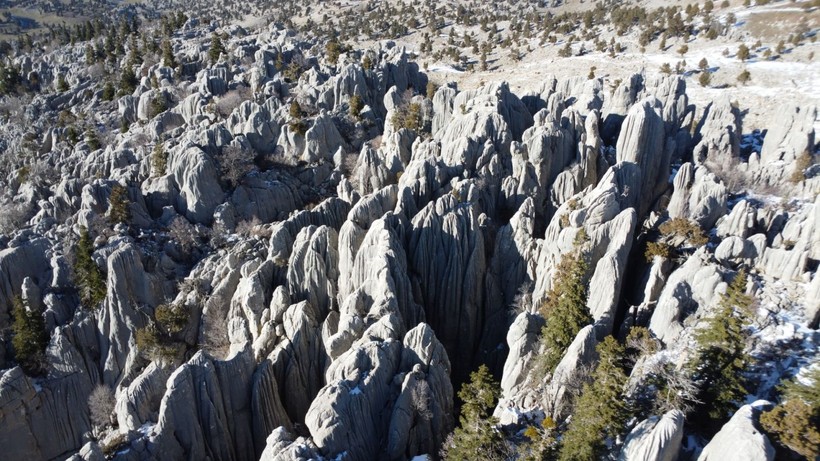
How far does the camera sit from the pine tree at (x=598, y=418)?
2120cm

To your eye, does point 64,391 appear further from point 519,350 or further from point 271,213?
point 519,350

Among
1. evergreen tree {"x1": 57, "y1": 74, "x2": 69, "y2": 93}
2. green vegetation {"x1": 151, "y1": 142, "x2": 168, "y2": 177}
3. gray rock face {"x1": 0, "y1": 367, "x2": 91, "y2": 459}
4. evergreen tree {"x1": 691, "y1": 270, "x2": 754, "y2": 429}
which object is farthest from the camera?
evergreen tree {"x1": 57, "y1": 74, "x2": 69, "y2": 93}

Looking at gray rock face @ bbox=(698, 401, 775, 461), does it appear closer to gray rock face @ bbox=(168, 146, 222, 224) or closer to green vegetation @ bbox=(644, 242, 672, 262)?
green vegetation @ bbox=(644, 242, 672, 262)

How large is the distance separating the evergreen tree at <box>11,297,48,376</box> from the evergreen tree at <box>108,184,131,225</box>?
10.9 metres

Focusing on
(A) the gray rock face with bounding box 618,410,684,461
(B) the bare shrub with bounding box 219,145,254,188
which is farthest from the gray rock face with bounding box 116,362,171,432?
(A) the gray rock face with bounding box 618,410,684,461

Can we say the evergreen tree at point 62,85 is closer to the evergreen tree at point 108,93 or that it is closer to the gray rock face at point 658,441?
the evergreen tree at point 108,93

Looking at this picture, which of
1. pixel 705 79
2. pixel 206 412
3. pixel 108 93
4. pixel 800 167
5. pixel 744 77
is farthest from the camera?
pixel 108 93

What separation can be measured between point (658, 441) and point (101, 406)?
138 feet

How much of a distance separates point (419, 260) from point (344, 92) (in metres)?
33.3

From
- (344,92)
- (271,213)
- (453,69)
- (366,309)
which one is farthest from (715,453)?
(453,69)

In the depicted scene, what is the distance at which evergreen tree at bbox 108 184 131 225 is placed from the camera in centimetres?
4838

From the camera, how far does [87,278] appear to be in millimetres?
42781

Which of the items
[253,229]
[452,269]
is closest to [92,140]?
[253,229]

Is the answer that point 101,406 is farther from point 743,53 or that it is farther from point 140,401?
point 743,53
